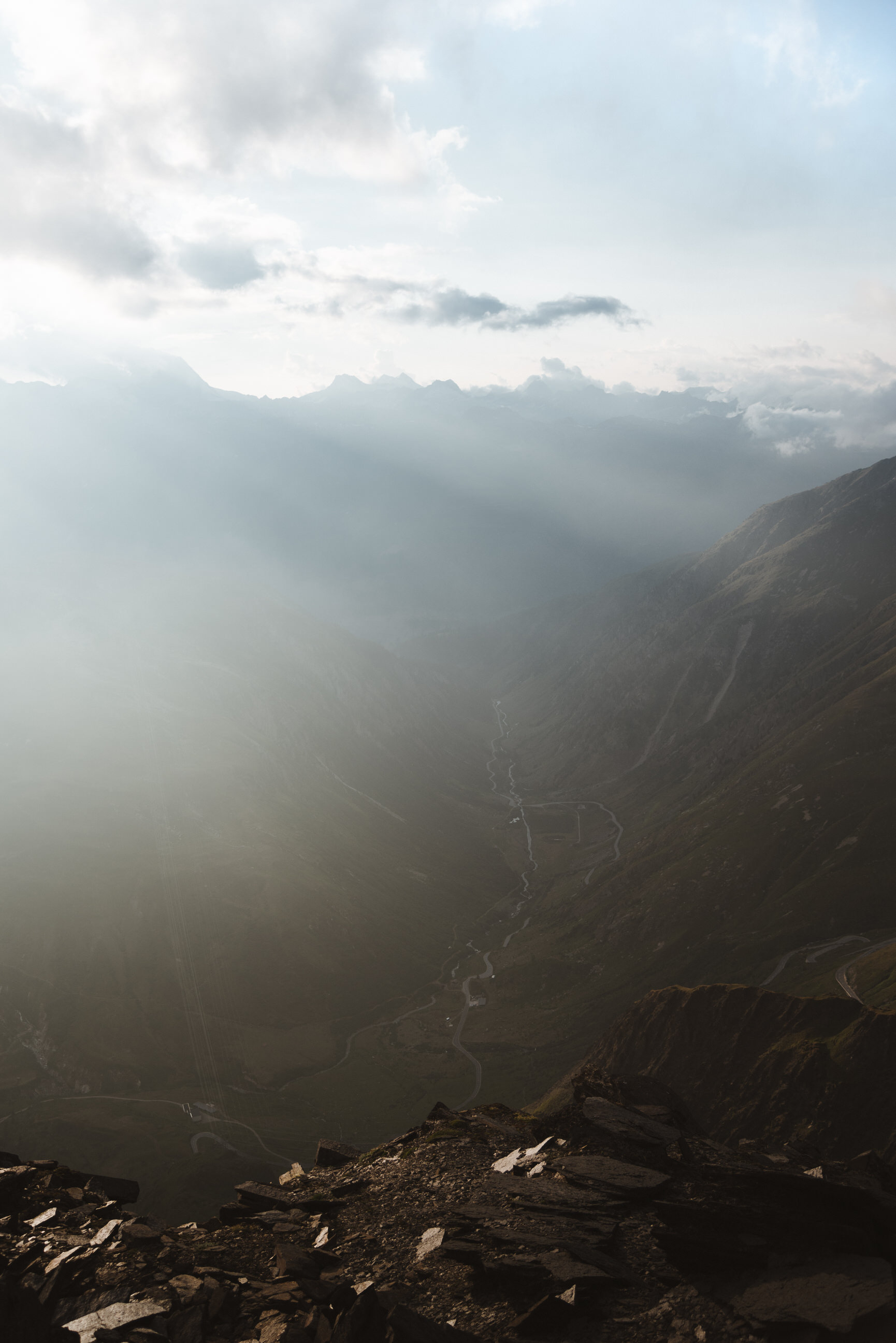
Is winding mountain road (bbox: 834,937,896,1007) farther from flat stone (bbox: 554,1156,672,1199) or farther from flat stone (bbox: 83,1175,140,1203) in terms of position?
flat stone (bbox: 83,1175,140,1203)

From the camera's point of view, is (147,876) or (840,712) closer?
(147,876)

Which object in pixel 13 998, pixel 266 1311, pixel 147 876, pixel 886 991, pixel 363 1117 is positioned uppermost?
pixel 266 1311

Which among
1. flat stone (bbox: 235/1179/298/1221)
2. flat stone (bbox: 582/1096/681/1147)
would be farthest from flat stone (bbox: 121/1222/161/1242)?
flat stone (bbox: 582/1096/681/1147)

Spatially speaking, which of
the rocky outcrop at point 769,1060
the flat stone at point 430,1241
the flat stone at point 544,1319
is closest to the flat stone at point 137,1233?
the flat stone at point 430,1241

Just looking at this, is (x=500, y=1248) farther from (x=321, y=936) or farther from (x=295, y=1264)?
(x=321, y=936)

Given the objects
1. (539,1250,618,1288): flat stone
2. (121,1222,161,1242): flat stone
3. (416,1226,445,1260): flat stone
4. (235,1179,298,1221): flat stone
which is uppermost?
(121,1222,161,1242): flat stone

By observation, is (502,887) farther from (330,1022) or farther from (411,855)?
(330,1022)

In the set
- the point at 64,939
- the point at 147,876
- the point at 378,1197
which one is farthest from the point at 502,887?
the point at 378,1197
